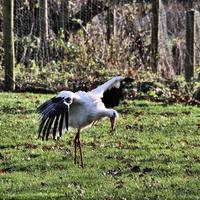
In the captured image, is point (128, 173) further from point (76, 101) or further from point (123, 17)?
point (123, 17)

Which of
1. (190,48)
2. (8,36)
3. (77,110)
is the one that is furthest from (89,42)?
(77,110)

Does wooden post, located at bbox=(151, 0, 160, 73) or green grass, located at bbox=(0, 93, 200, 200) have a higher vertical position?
wooden post, located at bbox=(151, 0, 160, 73)

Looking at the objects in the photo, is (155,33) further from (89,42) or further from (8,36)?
(8,36)

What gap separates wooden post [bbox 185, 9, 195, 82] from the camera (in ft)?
47.8

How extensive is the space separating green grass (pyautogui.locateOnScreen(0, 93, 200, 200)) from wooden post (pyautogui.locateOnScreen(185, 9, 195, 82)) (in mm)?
2683

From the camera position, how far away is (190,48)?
14633 millimetres

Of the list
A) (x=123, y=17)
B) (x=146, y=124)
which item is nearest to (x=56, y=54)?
(x=123, y=17)

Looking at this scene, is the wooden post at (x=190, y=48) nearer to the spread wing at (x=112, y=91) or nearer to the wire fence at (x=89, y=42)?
the wire fence at (x=89, y=42)

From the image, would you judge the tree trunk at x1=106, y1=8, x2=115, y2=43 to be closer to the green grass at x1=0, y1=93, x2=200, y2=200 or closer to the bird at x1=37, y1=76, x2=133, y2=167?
the green grass at x1=0, y1=93, x2=200, y2=200

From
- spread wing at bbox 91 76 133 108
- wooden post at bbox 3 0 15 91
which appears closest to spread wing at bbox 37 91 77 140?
spread wing at bbox 91 76 133 108

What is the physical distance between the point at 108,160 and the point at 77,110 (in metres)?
0.75

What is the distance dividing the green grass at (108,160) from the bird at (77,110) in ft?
1.17

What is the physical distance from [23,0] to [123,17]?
255 cm

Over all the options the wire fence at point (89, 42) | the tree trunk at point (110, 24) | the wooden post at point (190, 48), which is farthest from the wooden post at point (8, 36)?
the wooden post at point (190, 48)
